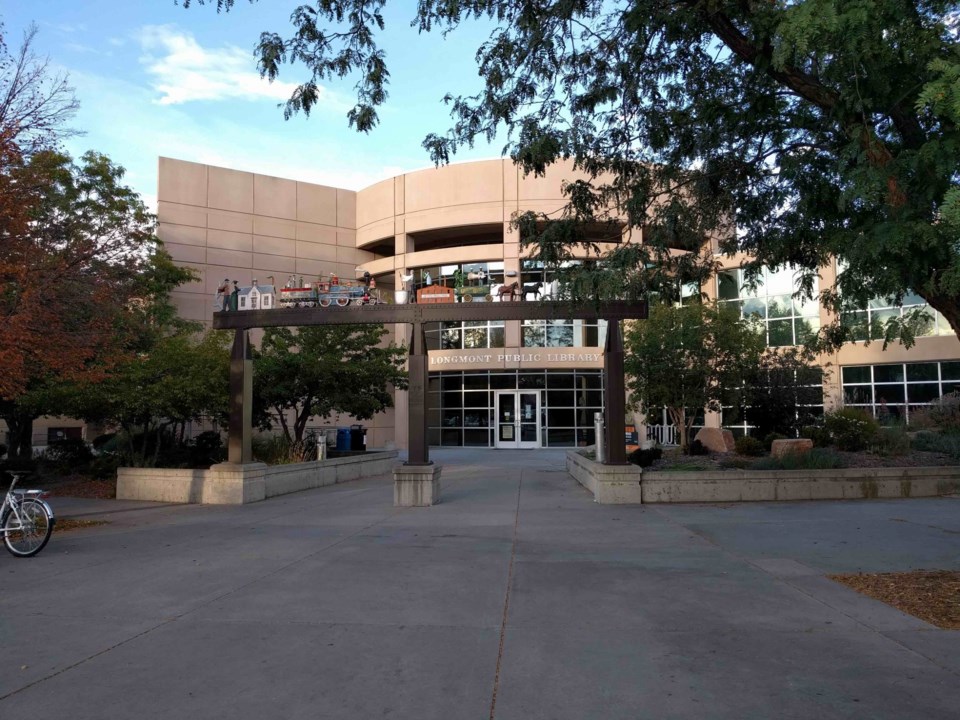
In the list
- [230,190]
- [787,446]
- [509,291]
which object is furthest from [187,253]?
[787,446]

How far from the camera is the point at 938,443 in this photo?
1605cm

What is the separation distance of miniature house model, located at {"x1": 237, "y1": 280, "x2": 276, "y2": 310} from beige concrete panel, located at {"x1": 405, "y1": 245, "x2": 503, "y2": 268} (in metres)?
20.6

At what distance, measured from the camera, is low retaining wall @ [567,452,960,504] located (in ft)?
43.2

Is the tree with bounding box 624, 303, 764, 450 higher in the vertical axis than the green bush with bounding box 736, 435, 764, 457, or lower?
higher

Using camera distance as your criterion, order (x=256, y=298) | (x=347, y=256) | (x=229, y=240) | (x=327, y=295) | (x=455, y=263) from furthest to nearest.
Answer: (x=347, y=256), (x=229, y=240), (x=455, y=263), (x=256, y=298), (x=327, y=295)

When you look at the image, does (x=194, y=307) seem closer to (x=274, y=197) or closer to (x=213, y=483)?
(x=274, y=197)

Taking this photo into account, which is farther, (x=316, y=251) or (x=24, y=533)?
(x=316, y=251)

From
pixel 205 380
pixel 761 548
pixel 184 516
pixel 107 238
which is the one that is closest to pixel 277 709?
pixel 761 548

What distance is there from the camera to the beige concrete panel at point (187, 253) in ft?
114

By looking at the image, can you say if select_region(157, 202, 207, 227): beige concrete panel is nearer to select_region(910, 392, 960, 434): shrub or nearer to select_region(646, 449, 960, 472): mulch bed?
select_region(646, 449, 960, 472): mulch bed

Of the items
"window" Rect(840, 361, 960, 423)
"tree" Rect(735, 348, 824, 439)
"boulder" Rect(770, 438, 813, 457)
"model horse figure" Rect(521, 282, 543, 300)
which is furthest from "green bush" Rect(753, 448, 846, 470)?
"window" Rect(840, 361, 960, 423)

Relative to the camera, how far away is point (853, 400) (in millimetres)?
29500

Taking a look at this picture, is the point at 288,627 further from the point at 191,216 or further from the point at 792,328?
the point at 191,216

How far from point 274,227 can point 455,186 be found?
33.1 feet
